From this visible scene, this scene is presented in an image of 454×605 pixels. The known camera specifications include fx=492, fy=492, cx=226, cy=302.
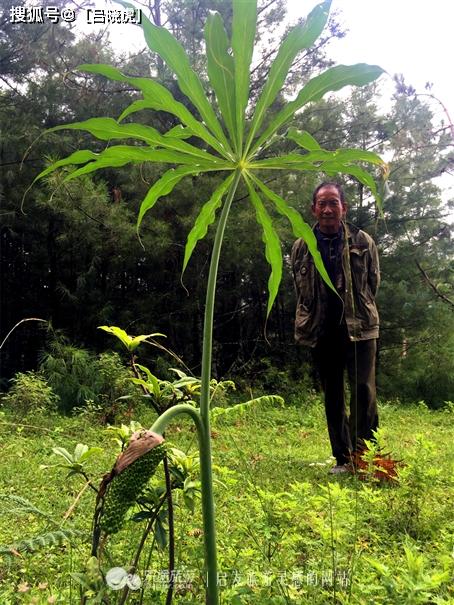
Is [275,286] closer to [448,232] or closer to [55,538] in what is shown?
[55,538]

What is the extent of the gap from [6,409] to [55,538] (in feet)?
13.0

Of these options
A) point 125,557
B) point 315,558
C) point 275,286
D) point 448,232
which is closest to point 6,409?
point 125,557

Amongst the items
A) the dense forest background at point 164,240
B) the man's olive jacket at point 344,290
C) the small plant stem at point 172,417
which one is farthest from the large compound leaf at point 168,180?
the dense forest background at point 164,240

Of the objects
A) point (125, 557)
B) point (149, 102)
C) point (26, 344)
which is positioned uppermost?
point (149, 102)

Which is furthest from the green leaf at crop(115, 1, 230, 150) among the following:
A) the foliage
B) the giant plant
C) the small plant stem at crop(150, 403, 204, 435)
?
the foliage

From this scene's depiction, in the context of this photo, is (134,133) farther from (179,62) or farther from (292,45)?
(292,45)

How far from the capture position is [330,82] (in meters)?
0.63

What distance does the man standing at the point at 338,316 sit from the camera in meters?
2.32

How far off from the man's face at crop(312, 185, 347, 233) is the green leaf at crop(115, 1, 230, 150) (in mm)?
1719

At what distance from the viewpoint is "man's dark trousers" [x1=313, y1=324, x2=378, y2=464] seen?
91.6 inches

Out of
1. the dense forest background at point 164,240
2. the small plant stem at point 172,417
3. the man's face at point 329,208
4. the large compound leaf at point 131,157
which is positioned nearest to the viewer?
the small plant stem at point 172,417

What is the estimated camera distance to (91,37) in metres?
6.14

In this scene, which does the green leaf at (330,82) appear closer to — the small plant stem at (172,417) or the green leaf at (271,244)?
the green leaf at (271,244)

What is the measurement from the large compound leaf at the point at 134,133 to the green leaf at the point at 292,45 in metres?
0.08
